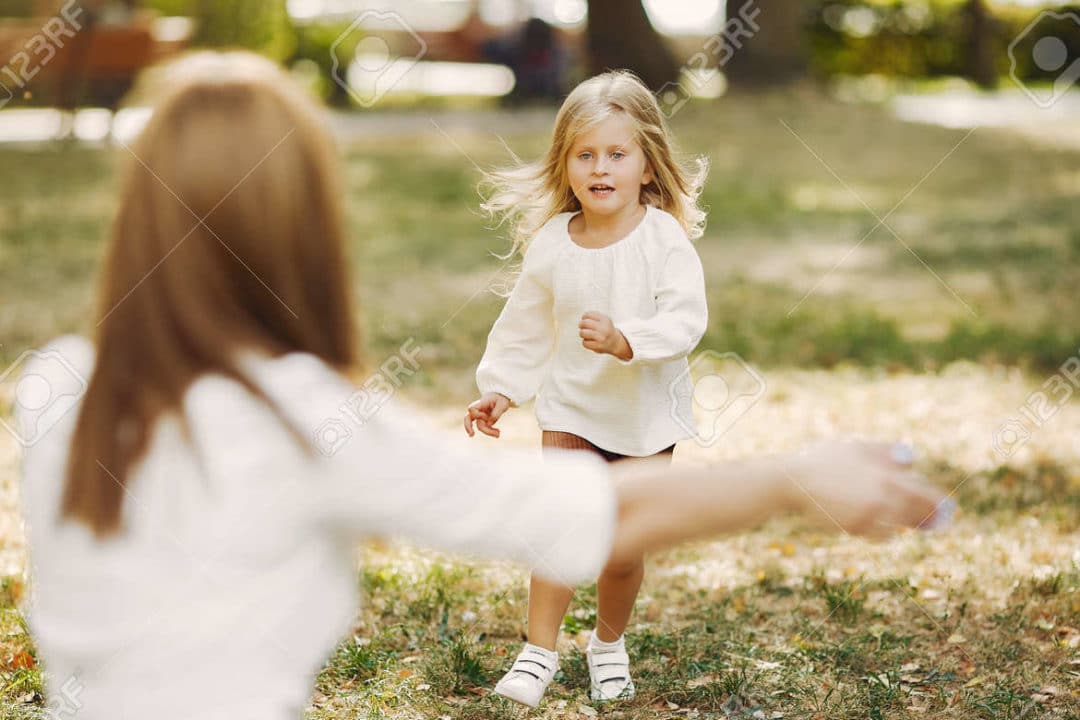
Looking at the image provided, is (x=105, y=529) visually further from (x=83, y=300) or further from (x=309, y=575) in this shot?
(x=83, y=300)

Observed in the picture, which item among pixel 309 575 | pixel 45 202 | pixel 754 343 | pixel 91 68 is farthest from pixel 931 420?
pixel 91 68

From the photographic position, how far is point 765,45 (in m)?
15.9

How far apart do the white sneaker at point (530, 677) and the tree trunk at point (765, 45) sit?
522 inches

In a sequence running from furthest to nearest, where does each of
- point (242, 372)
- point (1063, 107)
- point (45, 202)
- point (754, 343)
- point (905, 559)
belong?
point (1063, 107)
point (45, 202)
point (754, 343)
point (905, 559)
point (242, 372)

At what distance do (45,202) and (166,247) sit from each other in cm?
1032

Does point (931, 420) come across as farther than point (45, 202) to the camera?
No

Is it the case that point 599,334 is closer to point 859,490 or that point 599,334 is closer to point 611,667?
point 611,667

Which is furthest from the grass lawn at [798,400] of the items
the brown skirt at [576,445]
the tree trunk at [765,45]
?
the tree trunk at [765,45]

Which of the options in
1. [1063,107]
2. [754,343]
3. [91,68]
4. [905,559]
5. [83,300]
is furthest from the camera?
[1063,107]

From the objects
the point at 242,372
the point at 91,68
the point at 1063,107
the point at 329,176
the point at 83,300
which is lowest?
the point at 242,372

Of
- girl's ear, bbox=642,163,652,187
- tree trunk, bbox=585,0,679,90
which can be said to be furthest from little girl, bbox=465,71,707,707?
tree trunk, bbox=585,0,679,90

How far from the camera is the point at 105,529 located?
1.43 metres

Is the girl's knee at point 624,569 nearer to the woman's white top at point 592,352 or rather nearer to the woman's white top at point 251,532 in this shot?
the woman's white top at point 592,352

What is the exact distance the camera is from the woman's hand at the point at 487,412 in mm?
3072
